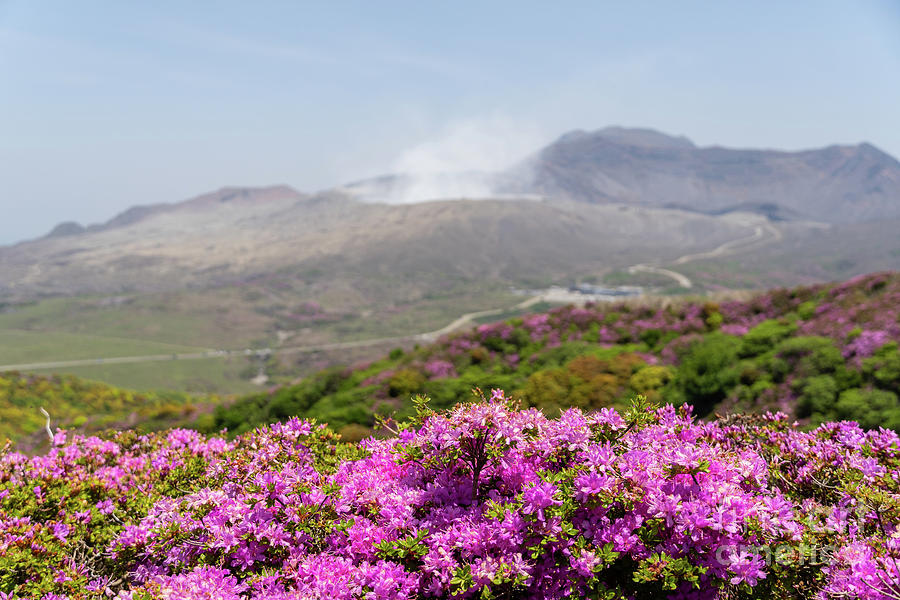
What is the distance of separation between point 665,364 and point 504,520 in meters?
18.7

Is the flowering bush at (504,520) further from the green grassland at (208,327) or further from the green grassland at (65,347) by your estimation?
the green grassland at (65,347)

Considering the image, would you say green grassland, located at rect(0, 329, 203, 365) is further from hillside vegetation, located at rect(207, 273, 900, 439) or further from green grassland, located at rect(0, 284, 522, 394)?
hillside vegetation, located at rect(207, 273, 900, 439)

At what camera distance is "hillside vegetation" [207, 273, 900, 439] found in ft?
49.4

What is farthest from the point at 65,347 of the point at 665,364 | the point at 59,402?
the point at 665,364

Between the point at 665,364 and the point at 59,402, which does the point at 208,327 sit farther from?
the point at 665,364

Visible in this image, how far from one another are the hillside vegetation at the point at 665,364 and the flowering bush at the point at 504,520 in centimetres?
682

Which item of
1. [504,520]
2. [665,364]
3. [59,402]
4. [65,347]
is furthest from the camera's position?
[65,347]

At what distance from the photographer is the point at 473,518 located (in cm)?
375

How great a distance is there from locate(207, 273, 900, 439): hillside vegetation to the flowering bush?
6.82 m

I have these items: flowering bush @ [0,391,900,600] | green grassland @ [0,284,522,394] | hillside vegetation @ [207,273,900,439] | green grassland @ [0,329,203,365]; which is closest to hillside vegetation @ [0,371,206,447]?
hillside vegetation @ [207,273,900,439]

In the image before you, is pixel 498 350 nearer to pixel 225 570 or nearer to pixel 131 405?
pixel 225 570

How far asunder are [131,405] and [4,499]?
1985 inches

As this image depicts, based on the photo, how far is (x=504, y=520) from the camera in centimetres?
357

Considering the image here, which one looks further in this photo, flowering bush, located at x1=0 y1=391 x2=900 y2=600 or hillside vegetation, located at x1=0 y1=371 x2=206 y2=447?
hillside vegetation, located at x1=0 y1=371 x2=206 y2=447
